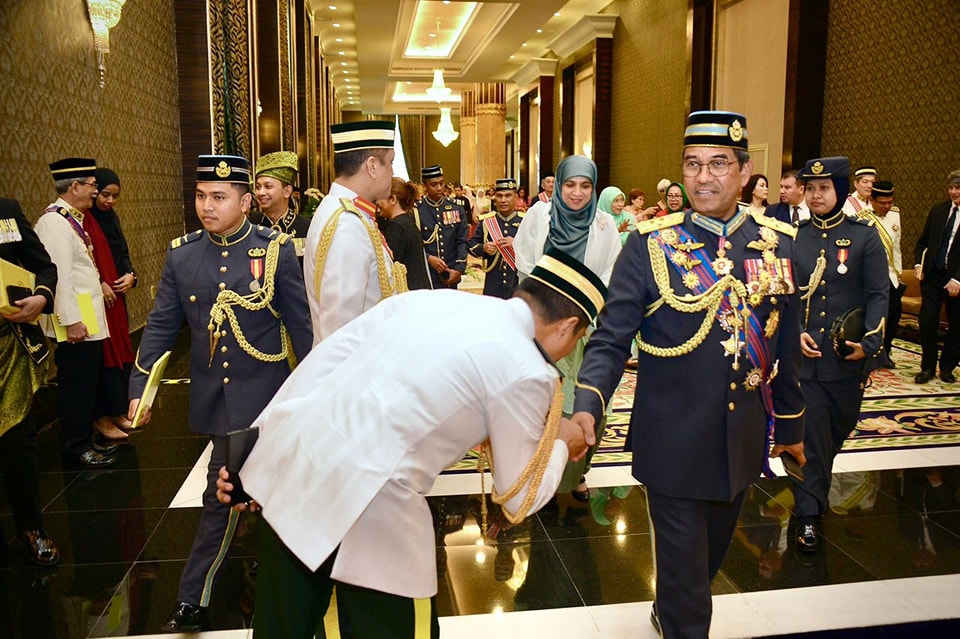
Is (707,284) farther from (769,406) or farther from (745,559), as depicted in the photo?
(745,559)

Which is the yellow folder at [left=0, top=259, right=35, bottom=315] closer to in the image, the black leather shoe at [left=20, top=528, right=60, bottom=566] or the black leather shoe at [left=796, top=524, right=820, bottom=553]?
the black leather shoe at [left=20, top=528, right=60, bottom=566]

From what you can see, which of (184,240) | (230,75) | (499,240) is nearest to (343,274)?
(184,240)

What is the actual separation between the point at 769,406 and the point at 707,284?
1.41 feet

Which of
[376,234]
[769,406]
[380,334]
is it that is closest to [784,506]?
[769,406]

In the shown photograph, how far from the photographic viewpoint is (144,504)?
3.93 m

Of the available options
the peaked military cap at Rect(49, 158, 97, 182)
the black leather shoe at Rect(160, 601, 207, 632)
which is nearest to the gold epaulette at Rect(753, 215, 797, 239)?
the black leather shoe at Rect(160, 601, 207, 632)

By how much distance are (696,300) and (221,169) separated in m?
1.75

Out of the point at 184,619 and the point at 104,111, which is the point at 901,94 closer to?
the point at 104,111

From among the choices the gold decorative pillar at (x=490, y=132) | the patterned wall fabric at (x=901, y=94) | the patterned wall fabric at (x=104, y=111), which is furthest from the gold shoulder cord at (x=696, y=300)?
the gold decorative pillar at (x=490, y=132)

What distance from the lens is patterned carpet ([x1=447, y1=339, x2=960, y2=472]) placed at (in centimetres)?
491

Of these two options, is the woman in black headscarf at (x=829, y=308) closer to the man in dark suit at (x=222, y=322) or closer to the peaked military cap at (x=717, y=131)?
the peaked military cap at (x=717, y=131)

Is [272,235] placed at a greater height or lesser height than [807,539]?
greater

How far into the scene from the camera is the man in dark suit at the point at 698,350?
7.41 ft

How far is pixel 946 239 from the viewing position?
6.60m
